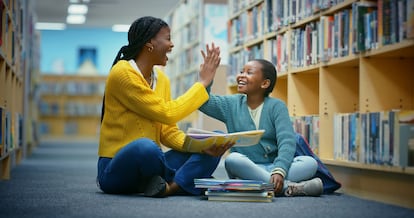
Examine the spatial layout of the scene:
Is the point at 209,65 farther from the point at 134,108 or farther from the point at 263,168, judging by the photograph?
the point at 263,168

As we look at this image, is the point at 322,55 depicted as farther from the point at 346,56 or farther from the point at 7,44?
the point at 7,44

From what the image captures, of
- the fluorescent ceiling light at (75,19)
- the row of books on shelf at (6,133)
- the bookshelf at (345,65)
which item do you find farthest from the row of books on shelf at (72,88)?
the bookshelf at (345,65)

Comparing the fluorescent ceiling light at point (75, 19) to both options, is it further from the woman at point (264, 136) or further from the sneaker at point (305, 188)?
the sneaker at point (305, 188)

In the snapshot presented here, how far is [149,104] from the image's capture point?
113 inches

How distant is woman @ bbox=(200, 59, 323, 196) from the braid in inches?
17.0

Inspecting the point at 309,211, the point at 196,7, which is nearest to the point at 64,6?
the point at 196,7

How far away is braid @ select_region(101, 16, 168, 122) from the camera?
9.86 ft

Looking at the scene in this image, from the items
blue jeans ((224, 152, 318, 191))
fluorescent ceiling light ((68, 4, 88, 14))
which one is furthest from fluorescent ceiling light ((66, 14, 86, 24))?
blue jeans ((224, 152, 318, 191))

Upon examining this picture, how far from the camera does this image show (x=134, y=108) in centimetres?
290

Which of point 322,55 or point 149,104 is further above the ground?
point 322,55

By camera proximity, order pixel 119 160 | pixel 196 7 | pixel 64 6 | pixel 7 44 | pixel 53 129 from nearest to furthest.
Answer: pixel 119 160 → pixel 7 44 → pixel 196 7 → pixel 64 6 → pixel 53 129

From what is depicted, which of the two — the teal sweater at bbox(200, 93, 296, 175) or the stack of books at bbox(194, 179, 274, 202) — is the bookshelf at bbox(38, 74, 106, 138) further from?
the stack of books at bbox(194, 179, 274, 202)

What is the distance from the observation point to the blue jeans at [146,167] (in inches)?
111

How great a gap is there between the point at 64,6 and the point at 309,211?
34.6 feet
